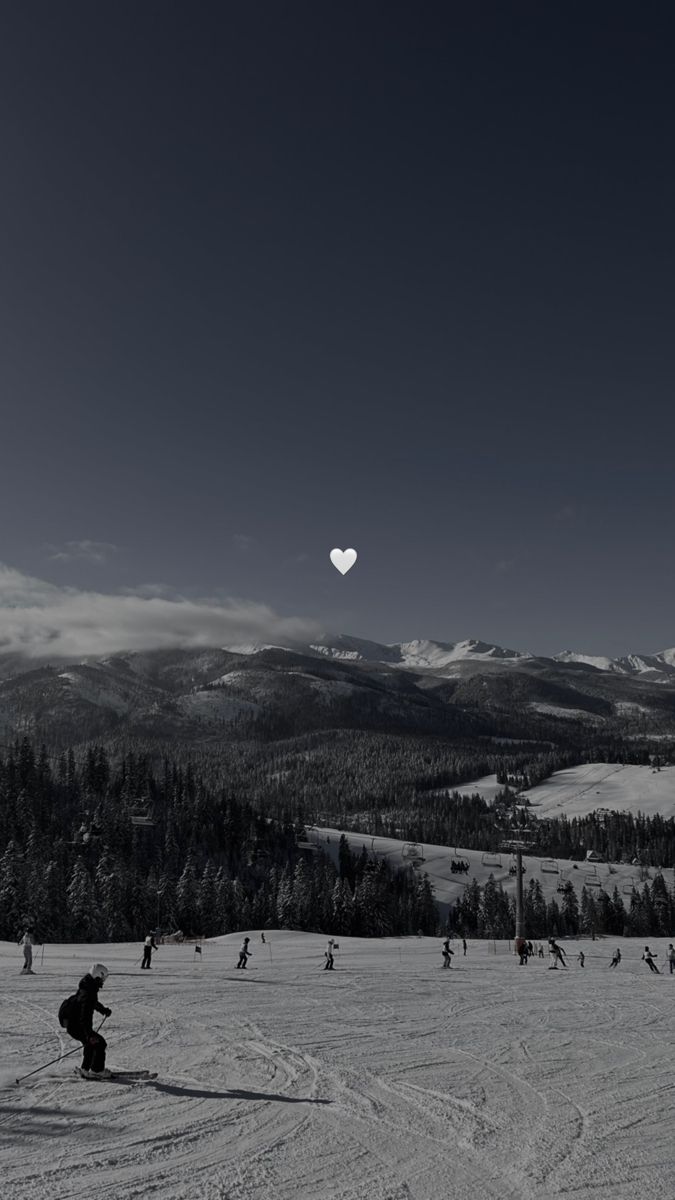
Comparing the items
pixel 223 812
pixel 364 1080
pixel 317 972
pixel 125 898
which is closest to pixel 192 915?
pixel 125 898

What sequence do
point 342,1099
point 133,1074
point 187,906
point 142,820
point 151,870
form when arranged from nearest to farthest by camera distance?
1. point 342,1099
2. point 133,1074
3. point 187,906
4. point 151,870
5. point 142,820

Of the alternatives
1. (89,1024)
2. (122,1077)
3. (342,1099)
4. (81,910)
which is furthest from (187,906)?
(342,1099)

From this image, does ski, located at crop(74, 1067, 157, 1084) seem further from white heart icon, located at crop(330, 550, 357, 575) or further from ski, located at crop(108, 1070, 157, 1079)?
white heart icon, located at crop(330, 550, 357, 575)

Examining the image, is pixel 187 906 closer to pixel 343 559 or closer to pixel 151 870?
pixel 151 870

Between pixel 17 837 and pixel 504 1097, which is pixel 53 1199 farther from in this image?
pixel 17 837

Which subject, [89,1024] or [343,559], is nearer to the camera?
[89,1024]

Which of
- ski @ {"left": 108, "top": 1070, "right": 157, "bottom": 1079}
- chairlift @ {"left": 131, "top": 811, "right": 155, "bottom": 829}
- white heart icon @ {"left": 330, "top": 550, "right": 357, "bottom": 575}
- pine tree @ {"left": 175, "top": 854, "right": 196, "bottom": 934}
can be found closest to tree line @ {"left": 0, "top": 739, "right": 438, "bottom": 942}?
pine tree @ {"left": 175, "top": 854, "right": 196, "bottom": 934}

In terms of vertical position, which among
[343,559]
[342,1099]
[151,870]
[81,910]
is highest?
[343,559]

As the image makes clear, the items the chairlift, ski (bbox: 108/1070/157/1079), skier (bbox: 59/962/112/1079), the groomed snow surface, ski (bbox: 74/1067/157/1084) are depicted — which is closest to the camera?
the groomed snow surface
